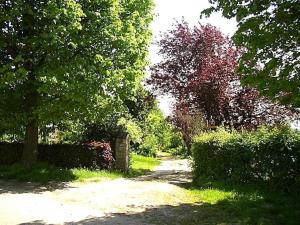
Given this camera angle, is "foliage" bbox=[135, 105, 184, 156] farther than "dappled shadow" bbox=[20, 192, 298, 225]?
Yes

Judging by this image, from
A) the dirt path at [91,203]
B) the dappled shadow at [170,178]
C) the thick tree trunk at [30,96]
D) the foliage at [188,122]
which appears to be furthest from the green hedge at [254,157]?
the thick tree trunk at [30,96]

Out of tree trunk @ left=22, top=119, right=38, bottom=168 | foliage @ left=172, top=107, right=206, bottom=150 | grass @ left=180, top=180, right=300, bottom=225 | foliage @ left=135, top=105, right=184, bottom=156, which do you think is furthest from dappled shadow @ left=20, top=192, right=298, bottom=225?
foliage @ left=135, top=105, right=184, bottom=156

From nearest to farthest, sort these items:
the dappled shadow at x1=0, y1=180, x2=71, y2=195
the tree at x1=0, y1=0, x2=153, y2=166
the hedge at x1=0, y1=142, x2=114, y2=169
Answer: the dappled shadow at x1=0, y1=180, x2=71, y2=195 → the tree at x1=0, y1=0, x2=153, y2=166 → the hedge at x1=0, y1=142, x2=114, y2=169

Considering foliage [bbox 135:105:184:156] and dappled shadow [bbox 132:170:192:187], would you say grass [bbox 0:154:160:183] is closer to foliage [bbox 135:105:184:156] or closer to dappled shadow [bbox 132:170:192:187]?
dappled shadow [bbox 132:170:192:187]

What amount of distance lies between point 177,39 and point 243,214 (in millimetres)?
17098

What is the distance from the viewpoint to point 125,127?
25703 millimetres

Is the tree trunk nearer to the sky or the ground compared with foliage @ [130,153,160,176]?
nearer to the sky

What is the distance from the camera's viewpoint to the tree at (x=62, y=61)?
54.9 feet

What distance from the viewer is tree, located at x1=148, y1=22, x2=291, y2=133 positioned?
22.0 metres

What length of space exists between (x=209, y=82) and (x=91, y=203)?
11.7 metres

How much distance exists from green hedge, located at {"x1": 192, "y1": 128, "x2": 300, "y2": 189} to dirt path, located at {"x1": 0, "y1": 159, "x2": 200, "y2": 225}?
6.67ft

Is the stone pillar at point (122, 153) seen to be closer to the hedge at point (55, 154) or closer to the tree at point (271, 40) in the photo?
the hedge at point (55, 154)

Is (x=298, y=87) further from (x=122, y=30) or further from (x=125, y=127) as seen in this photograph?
(x=125, y=127)

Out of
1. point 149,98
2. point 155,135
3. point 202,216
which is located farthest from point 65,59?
point 155,135
